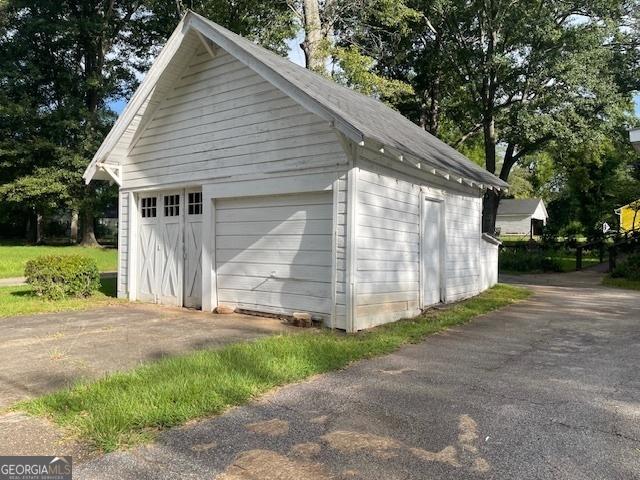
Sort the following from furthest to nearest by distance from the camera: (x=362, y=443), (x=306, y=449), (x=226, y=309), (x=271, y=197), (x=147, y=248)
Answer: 1. (x=147, y=248)
2. (x=226, y=309)
3. (x=271, y=197)
4. (x=362, y=443)
5. (x=306, y=449)

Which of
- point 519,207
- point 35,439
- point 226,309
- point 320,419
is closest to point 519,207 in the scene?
Answer: point 519,207

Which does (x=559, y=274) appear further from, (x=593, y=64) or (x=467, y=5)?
(x=467, y=5)

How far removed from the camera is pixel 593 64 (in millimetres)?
21219

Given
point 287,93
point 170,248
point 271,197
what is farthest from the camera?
point 170,248

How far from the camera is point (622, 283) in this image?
15.3 metres

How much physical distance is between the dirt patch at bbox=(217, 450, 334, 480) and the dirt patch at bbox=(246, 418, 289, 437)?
1.20ft

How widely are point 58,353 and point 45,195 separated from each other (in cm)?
2579

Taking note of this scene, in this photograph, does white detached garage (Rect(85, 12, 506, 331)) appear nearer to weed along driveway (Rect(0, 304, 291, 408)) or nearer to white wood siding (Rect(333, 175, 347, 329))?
white wood siding (Rect(333, 175, 347, 329))

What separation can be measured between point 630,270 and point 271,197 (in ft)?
44.8

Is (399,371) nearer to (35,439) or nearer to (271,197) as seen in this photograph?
(35,439)

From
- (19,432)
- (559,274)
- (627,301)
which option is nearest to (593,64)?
(559,274)

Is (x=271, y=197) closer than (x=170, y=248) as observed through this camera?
Yes

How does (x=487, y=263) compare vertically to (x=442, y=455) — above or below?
above

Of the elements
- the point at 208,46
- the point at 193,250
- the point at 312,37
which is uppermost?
the point at 312,37
